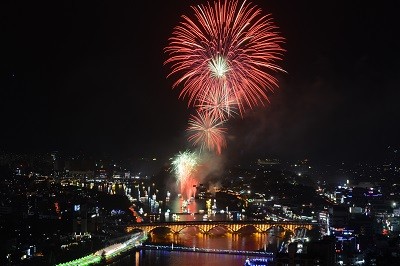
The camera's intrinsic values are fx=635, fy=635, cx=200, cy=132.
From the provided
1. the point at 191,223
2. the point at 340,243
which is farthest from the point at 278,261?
the point at 191,223

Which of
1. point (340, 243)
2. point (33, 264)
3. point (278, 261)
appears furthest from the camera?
point (340, 243)

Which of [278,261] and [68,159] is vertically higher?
[68,159]

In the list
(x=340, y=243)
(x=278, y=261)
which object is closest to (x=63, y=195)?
(x=340, y=243)

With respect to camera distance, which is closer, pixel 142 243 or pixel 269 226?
pixel 142 243

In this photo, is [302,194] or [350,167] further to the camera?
[350,167]

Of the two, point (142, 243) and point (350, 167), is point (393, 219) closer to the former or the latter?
point (142, 243)

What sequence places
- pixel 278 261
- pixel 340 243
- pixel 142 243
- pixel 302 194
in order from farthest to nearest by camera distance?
pixel 302 194, pixel 142 243, pixel 340 243, pixel 278 261

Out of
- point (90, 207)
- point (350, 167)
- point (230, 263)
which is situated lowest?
point (230, 263)

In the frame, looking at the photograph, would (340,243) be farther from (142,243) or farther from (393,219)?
(393,219)

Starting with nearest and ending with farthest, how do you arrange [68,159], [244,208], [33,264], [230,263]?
[33,264]
[230,263]
[244,208]
[68,159]
